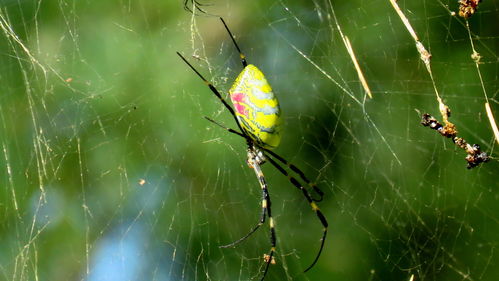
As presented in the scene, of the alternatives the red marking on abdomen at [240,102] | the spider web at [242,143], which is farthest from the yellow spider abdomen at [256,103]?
the spider web at [242,143]

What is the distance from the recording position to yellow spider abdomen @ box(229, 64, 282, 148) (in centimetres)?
172

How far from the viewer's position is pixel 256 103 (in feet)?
5.68

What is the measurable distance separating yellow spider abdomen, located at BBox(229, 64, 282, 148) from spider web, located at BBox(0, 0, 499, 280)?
1.01 m

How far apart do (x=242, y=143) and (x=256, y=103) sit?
112 centimetres

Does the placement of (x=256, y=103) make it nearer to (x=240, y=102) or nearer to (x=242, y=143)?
(x=240, y=102)

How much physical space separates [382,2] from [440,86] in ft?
1.72

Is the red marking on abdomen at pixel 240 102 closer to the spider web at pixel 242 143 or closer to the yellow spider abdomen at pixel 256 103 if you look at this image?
the yellow spider abdomen at pixel 256 103

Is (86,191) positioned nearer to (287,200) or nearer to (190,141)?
(190,141)

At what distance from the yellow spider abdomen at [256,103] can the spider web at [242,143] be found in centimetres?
101

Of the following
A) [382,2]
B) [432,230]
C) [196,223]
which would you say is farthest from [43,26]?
[432,230]

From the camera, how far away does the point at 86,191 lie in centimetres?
312

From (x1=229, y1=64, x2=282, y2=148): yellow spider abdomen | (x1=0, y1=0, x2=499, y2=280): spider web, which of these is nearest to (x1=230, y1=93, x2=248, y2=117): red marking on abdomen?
(x1=229, y1=64, x2=282, y2=148): yellow spider abdomen

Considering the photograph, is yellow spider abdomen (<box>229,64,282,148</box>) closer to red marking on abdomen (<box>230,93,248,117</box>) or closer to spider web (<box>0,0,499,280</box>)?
red marking on abdomen (<box>230,93,248,117</box>)

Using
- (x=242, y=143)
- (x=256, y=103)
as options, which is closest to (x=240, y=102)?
(x=256, y=103)
